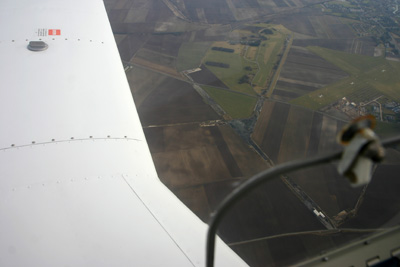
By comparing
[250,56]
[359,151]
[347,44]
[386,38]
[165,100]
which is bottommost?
[165,100]

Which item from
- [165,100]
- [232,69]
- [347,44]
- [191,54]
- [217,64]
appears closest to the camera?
[165,100]

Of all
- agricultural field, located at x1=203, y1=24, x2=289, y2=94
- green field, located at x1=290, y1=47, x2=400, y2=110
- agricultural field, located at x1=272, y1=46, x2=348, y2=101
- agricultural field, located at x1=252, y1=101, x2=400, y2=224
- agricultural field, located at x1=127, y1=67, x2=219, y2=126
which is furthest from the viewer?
agricultural field, located at x1=203, y1=24, x2=289, y2=94

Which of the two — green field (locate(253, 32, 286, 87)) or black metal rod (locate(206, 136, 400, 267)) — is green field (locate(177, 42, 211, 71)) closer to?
green field (locate(253, 32, 286, 87))

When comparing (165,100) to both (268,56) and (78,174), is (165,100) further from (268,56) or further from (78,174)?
(78,174)

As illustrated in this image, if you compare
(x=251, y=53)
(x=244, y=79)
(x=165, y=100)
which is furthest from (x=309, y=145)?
(x=251, y=53)

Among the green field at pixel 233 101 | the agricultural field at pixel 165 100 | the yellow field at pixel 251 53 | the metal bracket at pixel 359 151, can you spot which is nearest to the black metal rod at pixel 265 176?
the metal bracket at pixel 359 151

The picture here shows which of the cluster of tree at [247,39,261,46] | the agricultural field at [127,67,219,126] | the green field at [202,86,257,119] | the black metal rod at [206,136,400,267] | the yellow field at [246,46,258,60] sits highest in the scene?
the black metal rod at [206,136,400,267]

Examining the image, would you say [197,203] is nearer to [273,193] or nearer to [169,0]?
[273,193]

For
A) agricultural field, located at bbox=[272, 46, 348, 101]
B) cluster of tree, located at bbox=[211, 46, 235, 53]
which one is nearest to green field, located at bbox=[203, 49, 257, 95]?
cluster of tree, located at bbox=[211, 46, 235, 53]
